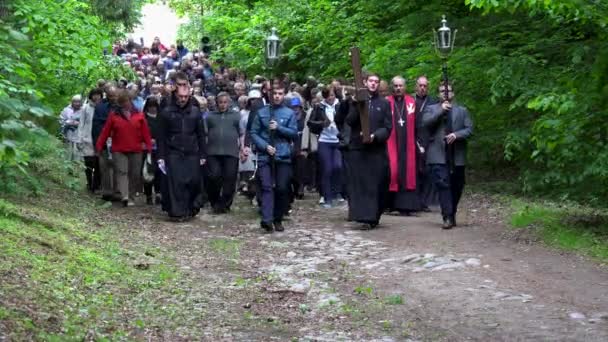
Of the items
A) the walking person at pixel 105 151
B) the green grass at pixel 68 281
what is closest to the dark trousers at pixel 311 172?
the walking person at pixel 105 151

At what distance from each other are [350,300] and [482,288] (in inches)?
51.9

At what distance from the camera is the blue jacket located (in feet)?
52.3

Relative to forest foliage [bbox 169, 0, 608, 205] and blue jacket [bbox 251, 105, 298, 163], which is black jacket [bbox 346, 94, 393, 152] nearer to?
blue jacket [bbox 251, 105, 298, 163]

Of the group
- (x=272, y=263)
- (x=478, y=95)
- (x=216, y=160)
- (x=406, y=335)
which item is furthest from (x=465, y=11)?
(x=406, y=335)

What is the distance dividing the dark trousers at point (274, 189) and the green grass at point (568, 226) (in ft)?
10.5

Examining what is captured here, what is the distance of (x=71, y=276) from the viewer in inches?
427

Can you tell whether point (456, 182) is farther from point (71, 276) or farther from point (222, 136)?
point (71, 276)

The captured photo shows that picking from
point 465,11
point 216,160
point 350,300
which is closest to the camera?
point 350,300

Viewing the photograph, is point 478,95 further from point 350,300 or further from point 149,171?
point 350,300

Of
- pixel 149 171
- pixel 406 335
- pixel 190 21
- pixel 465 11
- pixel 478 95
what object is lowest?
pixel 406 335

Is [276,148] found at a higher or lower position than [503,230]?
higher

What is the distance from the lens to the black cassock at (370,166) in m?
15.9

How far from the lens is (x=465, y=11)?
71.6 feet

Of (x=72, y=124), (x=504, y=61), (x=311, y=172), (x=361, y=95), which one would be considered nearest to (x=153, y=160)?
(x=72, y=124)
